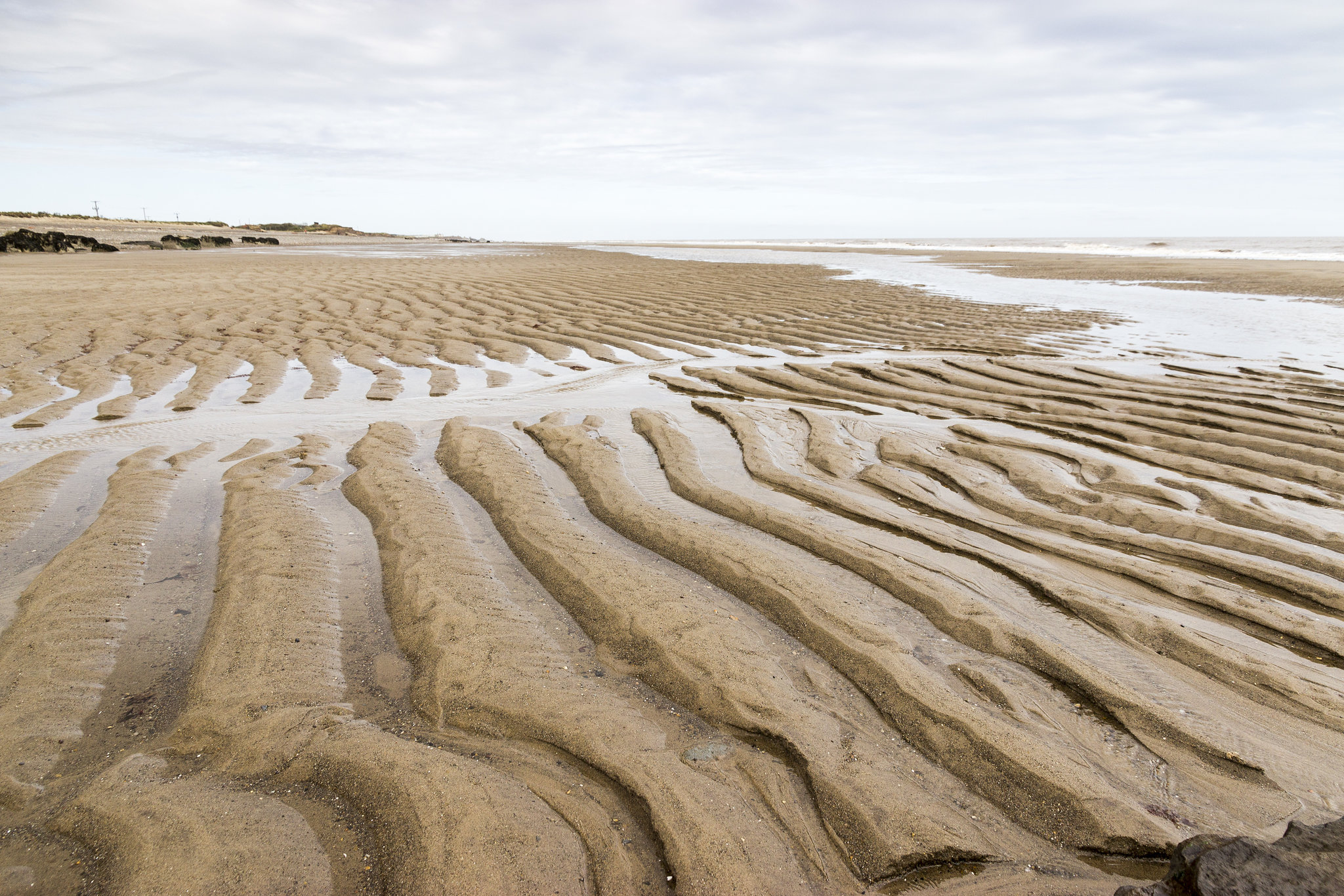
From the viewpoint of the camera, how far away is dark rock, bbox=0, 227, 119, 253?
26.1 metres

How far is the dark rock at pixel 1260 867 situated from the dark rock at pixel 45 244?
35.0 m

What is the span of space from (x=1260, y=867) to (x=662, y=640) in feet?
6.10

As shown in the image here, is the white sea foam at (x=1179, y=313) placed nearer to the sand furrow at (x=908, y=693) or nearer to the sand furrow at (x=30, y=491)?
the sand furrow at (x=908, y=693)

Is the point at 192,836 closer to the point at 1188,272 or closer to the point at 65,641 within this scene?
the point at 65,641

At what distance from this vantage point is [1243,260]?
33.5 m

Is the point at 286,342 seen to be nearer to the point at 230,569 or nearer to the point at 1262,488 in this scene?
the point at 230,569

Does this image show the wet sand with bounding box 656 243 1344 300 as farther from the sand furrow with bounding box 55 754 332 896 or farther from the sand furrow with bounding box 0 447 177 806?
the sand furrow with bounding box 0 447 177 806

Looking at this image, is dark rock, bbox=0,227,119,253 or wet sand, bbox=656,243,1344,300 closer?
wet sand, bbox=656,243,1344,300

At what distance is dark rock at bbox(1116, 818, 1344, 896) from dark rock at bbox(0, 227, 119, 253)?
3499 cm

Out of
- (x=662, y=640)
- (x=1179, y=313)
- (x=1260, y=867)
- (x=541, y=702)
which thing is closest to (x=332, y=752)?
(x=541, y=702)

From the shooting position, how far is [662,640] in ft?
9.25

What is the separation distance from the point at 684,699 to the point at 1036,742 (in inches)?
44.2

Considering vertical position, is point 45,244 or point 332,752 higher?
point 45,244

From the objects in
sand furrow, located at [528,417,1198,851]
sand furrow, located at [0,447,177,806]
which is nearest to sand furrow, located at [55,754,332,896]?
sand furrow, located at [0,447,177,806]
